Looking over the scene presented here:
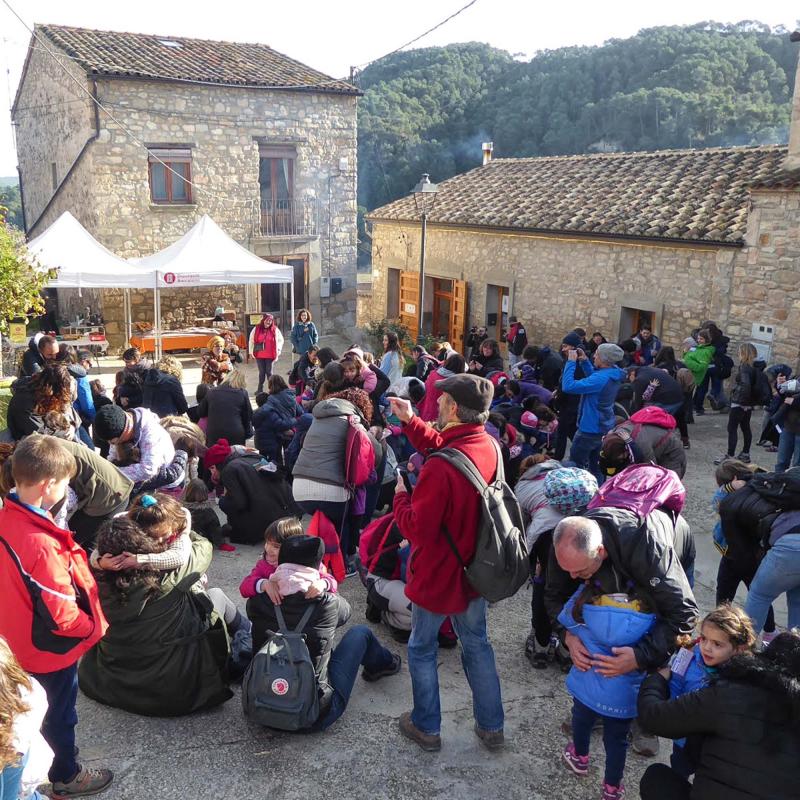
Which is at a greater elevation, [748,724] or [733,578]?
[748,724]

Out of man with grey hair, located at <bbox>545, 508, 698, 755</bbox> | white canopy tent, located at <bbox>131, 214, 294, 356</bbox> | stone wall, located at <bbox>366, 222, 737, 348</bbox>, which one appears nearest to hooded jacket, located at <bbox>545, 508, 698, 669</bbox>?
man with grey hair, located at <bbox>545, 508, 698, 755</bbox>

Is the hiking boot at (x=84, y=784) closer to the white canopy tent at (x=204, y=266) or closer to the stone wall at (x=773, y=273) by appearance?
the stone wall at (x=773, y=273)

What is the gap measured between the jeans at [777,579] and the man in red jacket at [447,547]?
1.42m

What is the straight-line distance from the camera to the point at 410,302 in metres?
17.8

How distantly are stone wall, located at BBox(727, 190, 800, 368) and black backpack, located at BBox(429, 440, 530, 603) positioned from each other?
28.0 ft

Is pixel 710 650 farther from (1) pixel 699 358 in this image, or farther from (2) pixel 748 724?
(1) pixel 699 358

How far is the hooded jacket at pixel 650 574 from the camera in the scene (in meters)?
2.95

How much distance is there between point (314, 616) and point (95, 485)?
154 centimetres

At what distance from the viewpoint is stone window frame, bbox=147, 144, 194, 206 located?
16.6 meters

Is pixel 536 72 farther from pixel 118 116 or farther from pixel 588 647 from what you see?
pixel 588 647

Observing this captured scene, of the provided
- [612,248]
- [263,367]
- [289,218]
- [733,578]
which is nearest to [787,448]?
[733,578]

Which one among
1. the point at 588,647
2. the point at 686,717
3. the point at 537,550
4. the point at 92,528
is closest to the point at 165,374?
the point at 92,528

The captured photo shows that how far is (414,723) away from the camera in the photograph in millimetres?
3504

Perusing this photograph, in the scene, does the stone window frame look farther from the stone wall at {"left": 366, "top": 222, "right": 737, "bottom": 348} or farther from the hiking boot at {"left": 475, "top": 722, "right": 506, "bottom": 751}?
the hiking boot at {"left": 475, "top": 722, "right": 506, "bottom": 751}
